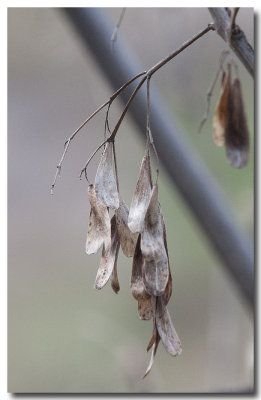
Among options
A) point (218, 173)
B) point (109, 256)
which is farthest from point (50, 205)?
point (109, 256)

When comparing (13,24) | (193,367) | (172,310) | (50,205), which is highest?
(13,24)

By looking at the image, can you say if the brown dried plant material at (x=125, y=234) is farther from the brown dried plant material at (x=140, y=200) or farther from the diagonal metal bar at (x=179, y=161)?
the diagonal metal bar at (x=179, y=161)

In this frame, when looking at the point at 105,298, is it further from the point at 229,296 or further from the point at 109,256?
the point at 109,256

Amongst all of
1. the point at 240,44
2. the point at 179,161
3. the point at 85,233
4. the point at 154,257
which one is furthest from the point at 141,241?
the point at 85,233

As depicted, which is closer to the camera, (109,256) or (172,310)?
(109,256)

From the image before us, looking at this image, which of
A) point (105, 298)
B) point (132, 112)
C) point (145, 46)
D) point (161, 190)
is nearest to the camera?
point (132, 112)

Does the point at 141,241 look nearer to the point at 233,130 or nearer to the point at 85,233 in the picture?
the point at 233,130
